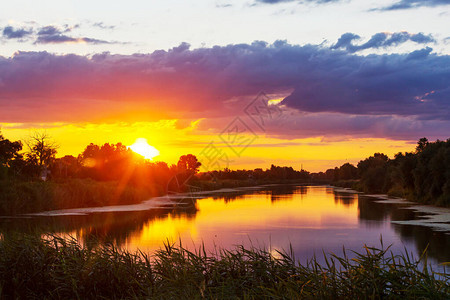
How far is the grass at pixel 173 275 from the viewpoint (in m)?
7.39

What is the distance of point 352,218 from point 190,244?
16.4m

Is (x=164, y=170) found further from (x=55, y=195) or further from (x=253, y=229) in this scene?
(x=253, y=229)

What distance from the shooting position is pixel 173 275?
9.62 metres

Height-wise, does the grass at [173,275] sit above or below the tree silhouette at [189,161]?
below

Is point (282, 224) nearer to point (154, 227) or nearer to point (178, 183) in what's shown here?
point (154, 227)

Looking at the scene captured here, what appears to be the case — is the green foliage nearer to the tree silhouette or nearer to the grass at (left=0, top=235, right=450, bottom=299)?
the grass at (left=0, top=235, right=450, bottom=299)

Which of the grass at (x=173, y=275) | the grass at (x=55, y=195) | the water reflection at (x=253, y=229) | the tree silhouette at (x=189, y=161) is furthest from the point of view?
the tree silhouette at (x=189, y=161)

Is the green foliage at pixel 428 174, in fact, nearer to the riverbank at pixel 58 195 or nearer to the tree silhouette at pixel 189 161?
the riverbank at pixel 58 195

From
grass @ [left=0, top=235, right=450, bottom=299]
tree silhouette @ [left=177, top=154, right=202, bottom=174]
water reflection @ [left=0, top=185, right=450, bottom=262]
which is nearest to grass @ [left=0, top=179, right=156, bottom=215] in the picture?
water reflection @ [left=0, top=185, right=450, bottom=262]

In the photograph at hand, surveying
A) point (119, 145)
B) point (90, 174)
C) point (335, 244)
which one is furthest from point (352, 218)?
point (119, 145)

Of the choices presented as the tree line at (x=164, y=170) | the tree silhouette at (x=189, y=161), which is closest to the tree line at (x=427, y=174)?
the tree line at (x=164, y=170)

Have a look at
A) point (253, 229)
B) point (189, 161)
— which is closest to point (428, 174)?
point (253, 229)

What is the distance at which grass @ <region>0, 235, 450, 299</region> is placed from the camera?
24.2 ft

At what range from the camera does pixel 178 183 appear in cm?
6850
